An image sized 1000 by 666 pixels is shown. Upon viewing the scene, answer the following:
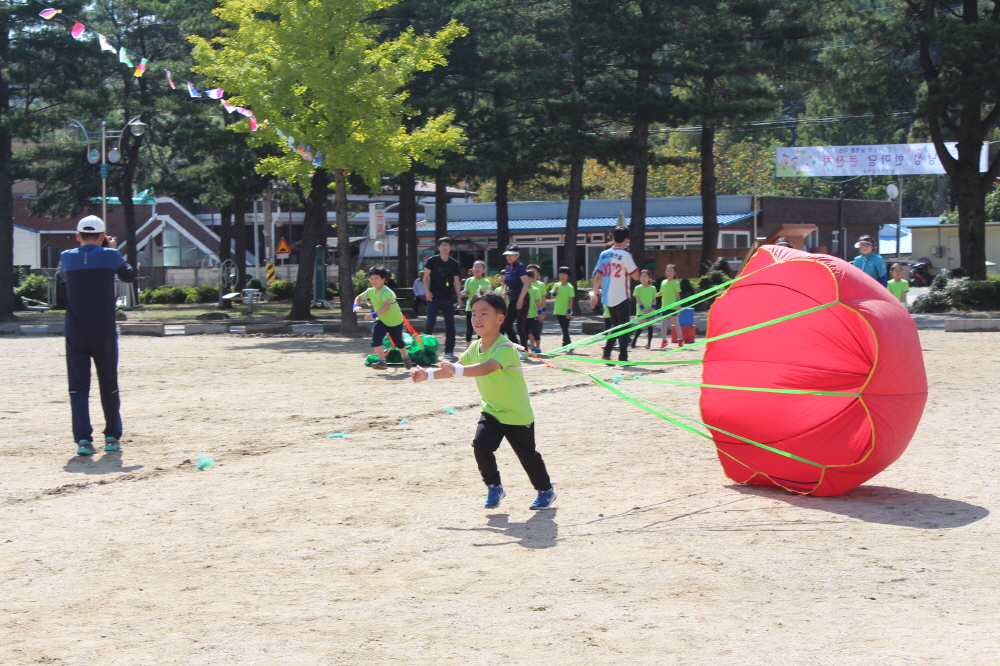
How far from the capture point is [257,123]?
21938mm

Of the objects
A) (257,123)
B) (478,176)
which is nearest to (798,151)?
(478,176)

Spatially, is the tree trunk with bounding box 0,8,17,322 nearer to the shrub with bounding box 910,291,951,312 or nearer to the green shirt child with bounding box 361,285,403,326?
the green shirt child with bounding box 361,285,403,326

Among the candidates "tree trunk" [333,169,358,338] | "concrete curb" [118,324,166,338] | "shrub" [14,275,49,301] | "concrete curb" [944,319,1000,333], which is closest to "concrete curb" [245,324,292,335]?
"tree trunk" [333,169,358,338]

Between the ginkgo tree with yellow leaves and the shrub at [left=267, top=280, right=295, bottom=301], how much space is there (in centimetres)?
2027

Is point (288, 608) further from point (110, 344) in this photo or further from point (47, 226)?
point (47, 226)

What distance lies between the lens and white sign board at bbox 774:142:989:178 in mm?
42938

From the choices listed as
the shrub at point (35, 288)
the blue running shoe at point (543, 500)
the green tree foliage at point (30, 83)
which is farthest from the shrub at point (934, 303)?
the shrub at point (35, 288)

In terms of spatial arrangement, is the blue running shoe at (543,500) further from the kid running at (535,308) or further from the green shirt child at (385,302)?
the kid running at (535,308)

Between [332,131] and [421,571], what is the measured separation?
17.7 meters

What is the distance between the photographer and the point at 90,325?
29.5ft

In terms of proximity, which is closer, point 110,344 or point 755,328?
point 755,328

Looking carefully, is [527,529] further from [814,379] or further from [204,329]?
[204,329]

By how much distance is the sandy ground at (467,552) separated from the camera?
14.3 feet

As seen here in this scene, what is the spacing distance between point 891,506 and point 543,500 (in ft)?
7.82
